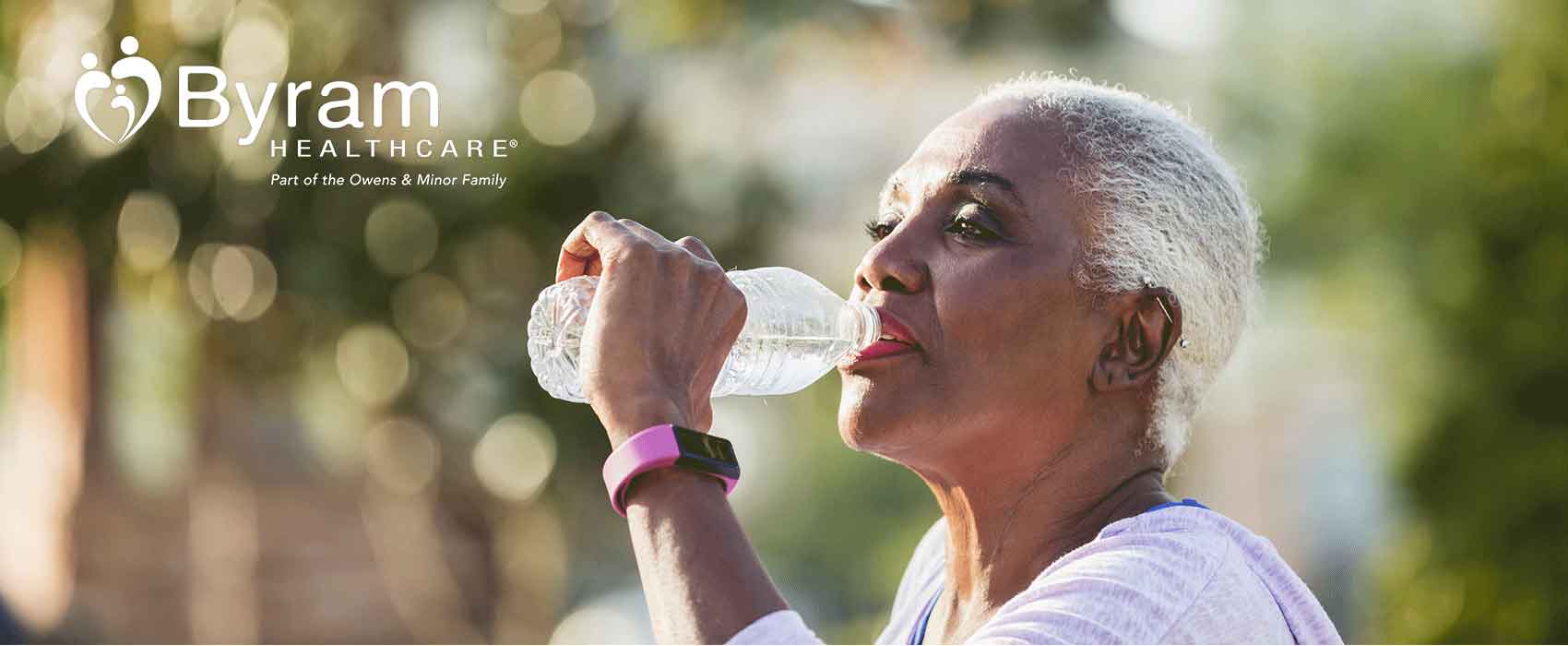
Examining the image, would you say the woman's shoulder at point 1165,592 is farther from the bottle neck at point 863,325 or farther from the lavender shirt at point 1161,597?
the bottle neck at point 863,325

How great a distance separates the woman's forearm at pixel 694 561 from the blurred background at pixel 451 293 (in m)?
5.31

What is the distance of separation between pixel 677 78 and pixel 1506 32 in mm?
4497

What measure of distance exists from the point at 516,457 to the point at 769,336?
489 centimetres

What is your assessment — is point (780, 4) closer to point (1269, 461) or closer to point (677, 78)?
point (677, 78)

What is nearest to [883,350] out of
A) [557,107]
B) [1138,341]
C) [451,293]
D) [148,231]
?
[1138,341]

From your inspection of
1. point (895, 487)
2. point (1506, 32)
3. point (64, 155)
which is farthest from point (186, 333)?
point (895, 487)

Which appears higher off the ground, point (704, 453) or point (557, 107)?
point (557, 107)

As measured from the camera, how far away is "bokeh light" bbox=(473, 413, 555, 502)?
7.14m

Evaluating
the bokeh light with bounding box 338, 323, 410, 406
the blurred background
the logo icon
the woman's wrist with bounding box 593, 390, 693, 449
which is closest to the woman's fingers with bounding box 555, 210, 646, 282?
the woman's wrist with bounding box 593, 390, 693, 449

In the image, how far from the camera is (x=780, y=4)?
25.2 ft

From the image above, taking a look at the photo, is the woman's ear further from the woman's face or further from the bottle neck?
the bottle neck

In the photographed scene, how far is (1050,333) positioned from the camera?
2184 mm

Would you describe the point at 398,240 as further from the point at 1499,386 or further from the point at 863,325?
the point at 863,325

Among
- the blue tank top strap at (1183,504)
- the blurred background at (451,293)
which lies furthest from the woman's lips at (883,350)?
the blurred background at (451,293)
